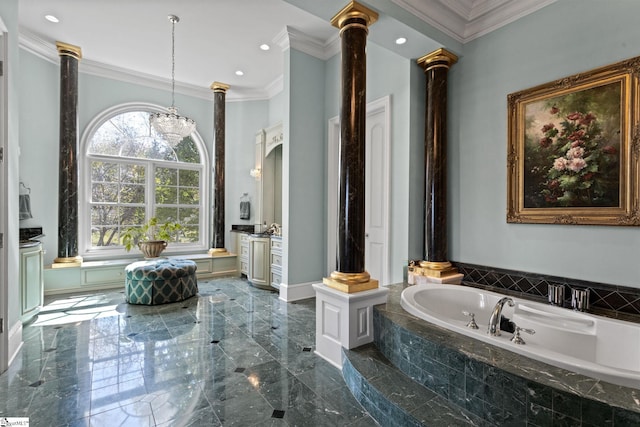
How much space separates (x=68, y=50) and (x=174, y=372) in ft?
16.2

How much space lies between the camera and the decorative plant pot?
5094 mm

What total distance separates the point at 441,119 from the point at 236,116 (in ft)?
14.9

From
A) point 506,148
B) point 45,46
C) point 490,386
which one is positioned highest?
point 45,46

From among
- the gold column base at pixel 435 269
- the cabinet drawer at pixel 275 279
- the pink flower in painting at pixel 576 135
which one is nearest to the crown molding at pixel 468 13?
the pink flower in painting at pixel 576 135

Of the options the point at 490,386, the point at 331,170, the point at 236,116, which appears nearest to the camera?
the point at 490,386

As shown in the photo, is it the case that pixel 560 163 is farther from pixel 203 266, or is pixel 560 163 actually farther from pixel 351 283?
pixel 203 266

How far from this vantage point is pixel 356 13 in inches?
102

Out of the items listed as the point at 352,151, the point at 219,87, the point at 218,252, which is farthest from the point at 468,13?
the point at 218,252

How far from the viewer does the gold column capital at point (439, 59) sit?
320 centimetres

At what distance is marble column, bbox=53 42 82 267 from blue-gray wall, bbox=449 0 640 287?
5.27 meters

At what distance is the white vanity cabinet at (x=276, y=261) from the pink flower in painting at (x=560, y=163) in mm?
3362

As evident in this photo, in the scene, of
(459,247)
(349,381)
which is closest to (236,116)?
(459,247)

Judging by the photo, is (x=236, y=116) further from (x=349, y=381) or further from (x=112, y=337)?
(x=349, y=381)

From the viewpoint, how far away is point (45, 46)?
4.46 metres
